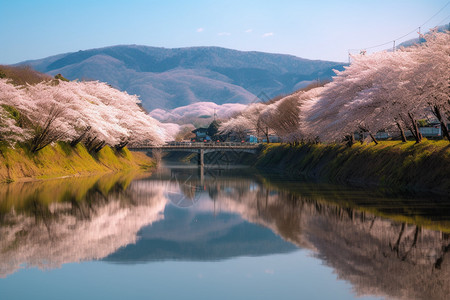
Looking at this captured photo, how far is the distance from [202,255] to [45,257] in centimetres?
438

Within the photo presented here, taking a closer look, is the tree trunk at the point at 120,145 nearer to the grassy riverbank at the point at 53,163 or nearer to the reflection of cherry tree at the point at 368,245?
the grassy riverbank at the point at 53,163

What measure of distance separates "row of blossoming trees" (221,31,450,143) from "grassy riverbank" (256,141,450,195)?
1.71 m

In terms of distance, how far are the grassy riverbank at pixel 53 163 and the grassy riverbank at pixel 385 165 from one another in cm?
2637

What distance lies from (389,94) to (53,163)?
33.7m

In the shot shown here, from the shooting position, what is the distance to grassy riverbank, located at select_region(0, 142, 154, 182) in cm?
4722

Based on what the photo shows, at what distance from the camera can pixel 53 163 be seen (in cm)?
5688

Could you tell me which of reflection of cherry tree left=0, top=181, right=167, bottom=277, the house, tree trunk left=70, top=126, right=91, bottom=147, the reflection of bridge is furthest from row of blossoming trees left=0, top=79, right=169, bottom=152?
the house

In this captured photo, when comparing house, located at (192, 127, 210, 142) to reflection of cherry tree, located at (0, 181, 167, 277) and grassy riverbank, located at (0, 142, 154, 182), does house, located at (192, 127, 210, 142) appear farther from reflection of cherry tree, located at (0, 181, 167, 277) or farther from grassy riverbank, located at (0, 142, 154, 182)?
reflection of cherry tree, located at (0, 181, 167, 277)

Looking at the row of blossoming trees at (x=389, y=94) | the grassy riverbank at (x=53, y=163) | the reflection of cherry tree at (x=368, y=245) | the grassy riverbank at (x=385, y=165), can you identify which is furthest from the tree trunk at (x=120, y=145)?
the reflection of cherry tree at (x=368, y=245)

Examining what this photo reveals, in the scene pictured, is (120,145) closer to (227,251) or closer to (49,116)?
(49,116)

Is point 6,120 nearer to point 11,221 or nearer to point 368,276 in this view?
point 11,221

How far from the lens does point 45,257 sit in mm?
15320

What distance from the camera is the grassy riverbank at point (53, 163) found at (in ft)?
155

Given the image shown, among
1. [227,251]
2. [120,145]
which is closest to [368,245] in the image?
[227,251]
